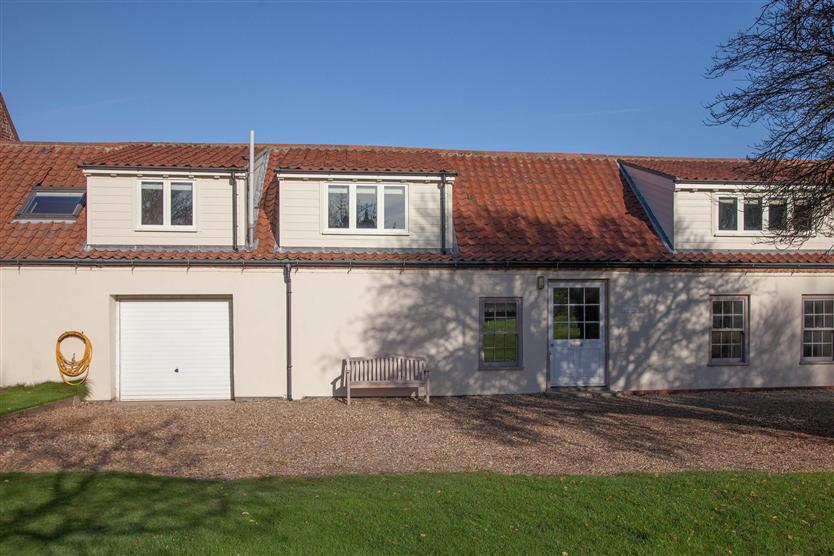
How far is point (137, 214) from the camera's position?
1585 cm

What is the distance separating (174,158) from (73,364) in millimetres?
5151

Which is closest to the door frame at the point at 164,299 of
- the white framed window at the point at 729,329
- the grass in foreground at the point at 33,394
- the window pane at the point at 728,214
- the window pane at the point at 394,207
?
the grass in foreground at the point at 33,394

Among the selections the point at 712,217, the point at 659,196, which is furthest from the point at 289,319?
the point at 712,217

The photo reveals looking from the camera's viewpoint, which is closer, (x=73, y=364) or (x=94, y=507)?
(x=94, y=507)

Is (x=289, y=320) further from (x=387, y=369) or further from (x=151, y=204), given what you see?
(x=151, y=204)

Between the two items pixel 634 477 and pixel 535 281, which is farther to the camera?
pixel 535 281

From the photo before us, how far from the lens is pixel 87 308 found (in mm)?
15391

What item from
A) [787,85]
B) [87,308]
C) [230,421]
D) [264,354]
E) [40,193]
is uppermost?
[787,85]

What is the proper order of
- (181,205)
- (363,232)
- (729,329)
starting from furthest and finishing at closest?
(729,329) < (363,232) < (181,205)

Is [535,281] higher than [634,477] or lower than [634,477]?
higher

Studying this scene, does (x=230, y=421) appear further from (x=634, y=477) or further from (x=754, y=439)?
(x=754, y=439)

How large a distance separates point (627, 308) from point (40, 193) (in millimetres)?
14631

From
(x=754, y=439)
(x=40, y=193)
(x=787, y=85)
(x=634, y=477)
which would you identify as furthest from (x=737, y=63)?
(x=40, y=193)

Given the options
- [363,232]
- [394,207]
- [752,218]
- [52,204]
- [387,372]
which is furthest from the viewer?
[752,218]
